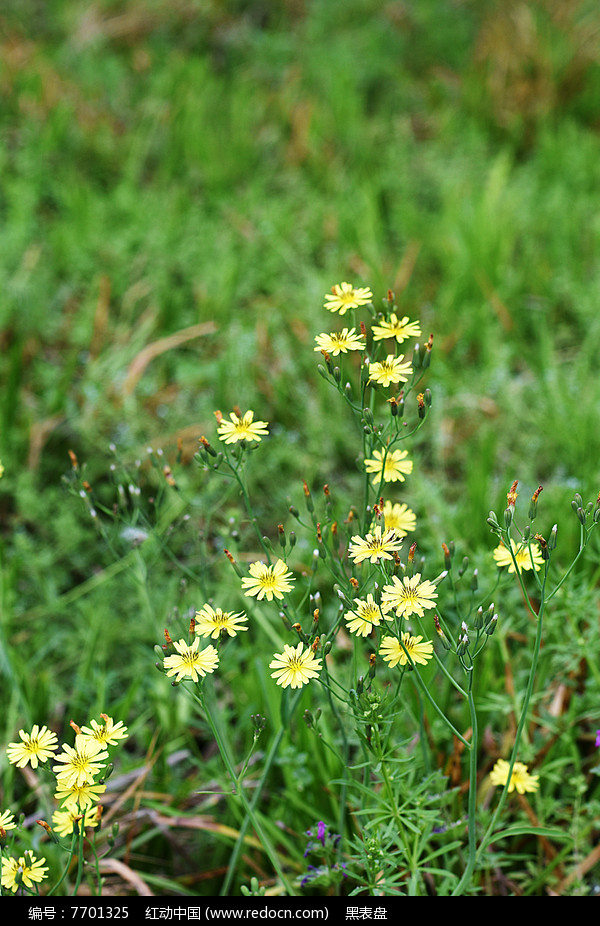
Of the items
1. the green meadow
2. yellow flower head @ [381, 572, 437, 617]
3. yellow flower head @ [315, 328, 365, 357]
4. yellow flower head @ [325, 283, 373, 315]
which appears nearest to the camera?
yellow flower head @ [381, 572, 437, 617]

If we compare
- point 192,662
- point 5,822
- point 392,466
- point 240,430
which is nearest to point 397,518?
point 392,466

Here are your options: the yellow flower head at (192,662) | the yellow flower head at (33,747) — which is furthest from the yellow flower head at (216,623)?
the yellow flower head at (33,747)

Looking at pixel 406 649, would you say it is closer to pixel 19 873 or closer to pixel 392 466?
pixel 392 466

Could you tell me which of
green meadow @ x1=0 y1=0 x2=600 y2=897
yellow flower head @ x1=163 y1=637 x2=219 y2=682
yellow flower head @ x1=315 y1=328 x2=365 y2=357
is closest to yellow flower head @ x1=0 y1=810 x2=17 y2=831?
green meadow @ x1=0 y1=0 x2=600 y2=897

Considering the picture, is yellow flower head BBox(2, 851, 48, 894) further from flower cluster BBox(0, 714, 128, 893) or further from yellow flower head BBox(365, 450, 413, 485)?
yellow flower head BBox(365, 450, 413, 485)

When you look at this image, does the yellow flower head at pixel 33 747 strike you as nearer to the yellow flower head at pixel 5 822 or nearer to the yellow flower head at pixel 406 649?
the yellow flower head at pixel 5 822
